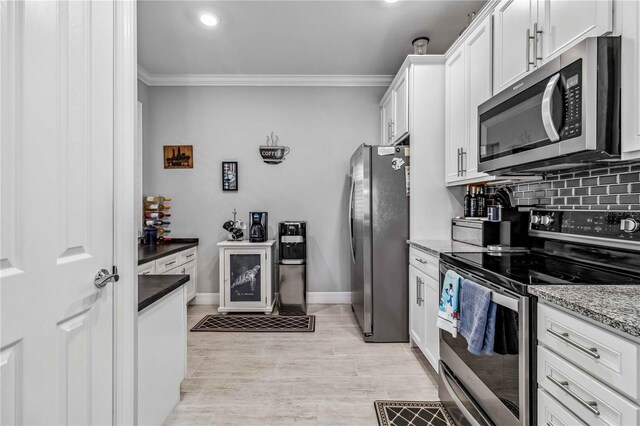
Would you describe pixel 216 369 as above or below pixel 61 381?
below

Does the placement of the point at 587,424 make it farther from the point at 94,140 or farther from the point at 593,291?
the point at 94,140

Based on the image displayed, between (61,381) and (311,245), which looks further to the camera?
(311,245)

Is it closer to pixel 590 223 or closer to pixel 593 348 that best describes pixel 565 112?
pixel 590 223

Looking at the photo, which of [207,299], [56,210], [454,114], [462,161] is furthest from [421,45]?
[207,299]

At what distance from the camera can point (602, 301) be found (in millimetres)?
954

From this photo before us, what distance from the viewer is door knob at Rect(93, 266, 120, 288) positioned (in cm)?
113

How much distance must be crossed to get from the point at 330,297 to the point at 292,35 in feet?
9.63

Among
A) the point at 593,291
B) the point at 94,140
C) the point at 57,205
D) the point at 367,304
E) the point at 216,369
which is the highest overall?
the point at 94,140

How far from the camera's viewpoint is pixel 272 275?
373cm

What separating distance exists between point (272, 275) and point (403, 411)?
7.10ft

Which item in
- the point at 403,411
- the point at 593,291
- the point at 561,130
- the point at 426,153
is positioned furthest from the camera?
the point at 426,153

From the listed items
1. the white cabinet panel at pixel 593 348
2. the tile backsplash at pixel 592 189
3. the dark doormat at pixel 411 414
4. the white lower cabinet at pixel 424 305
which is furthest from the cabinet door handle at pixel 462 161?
the dark doormat at pixel 411 414

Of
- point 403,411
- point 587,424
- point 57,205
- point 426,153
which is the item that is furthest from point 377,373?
point 57,205

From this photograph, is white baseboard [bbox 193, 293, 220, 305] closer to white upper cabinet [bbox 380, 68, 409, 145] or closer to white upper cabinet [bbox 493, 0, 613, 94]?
white upper cabinet [bbox 380, 68, 409, 145]
